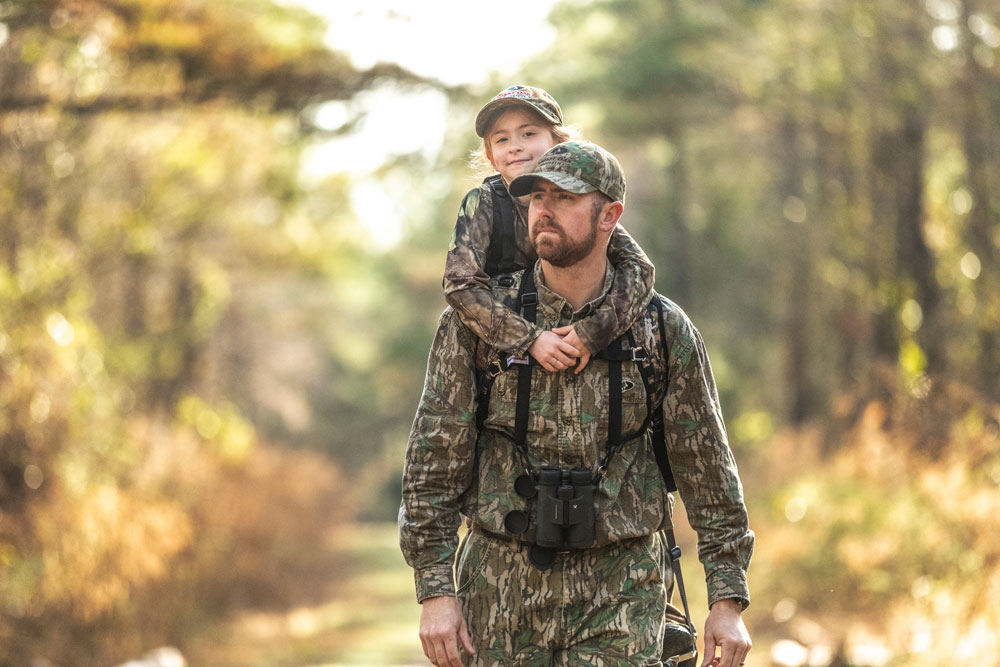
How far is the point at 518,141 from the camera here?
392cm

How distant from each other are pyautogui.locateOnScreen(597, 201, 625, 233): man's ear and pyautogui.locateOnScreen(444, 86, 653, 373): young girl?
0.49 feet

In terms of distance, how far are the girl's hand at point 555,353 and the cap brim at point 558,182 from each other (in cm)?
40

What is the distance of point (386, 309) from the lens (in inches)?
2189

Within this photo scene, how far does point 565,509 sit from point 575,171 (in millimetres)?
893

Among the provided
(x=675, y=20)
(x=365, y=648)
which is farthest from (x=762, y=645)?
(x=675, y=20)

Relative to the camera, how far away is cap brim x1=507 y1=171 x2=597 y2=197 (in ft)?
11.1

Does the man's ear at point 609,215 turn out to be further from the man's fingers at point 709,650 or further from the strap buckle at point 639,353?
the man's fingers at point 709,650

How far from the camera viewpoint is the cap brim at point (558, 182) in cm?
339

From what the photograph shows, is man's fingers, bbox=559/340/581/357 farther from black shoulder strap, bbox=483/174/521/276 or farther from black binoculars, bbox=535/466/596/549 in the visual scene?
black shoulder strap, bbox=483/174/521/276

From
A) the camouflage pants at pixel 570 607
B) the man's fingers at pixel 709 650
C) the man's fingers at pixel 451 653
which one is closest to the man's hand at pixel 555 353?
the camouflage pants at pixel 570 607

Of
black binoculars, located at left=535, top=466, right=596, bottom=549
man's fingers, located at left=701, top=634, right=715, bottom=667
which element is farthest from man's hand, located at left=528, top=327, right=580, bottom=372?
man's fingers, located at left=701, top=634, right=715, bottom=667

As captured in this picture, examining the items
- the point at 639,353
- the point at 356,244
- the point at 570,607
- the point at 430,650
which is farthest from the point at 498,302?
the point at 356,244

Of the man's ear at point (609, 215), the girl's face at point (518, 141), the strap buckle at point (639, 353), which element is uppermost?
the girl's face at point (518, 141)

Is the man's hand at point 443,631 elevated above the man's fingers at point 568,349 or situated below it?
below
